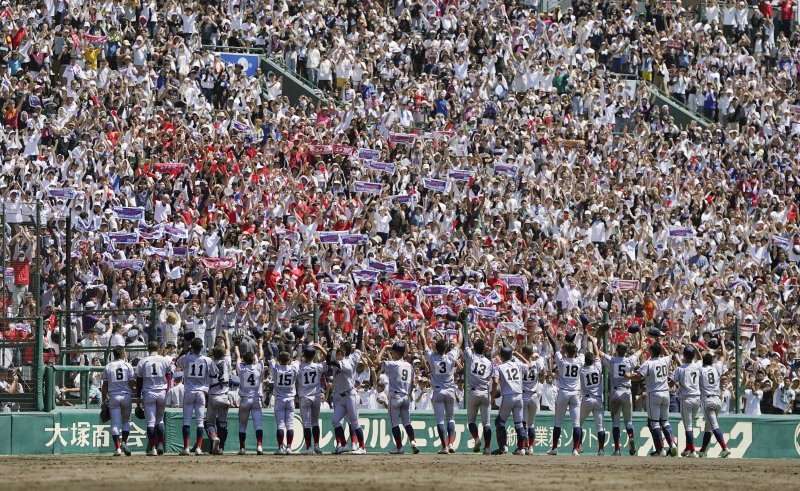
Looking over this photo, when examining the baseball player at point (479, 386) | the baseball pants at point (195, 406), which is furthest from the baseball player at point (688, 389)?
the baseball pants at point (195, 406)

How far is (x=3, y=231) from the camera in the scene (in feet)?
81.6

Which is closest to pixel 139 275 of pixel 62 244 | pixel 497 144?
pixel 62 244

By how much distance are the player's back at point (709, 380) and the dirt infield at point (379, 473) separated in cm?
163

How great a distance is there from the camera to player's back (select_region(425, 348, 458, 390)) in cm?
2609

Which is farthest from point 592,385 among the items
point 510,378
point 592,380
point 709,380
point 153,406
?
point 153,406

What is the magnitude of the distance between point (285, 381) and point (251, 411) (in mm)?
802

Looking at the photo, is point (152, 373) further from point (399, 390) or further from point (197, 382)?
point (399, 390)

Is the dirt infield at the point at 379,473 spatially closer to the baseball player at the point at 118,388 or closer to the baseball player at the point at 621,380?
the baseball player at the point at 118,388

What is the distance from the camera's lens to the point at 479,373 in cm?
2631

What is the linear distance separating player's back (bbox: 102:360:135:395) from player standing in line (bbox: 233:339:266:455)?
6.02 feet

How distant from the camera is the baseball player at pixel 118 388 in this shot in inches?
982

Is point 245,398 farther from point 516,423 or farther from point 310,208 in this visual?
point 310,208

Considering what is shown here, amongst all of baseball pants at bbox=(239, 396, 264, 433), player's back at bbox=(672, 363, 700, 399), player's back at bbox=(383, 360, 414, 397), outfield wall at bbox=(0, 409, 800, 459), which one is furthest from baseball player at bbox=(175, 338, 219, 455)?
player's back at bbox=(672, 363, 700, 399)

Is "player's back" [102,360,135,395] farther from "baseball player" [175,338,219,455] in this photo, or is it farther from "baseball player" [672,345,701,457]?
"baseball player" [672,345,701,457]
